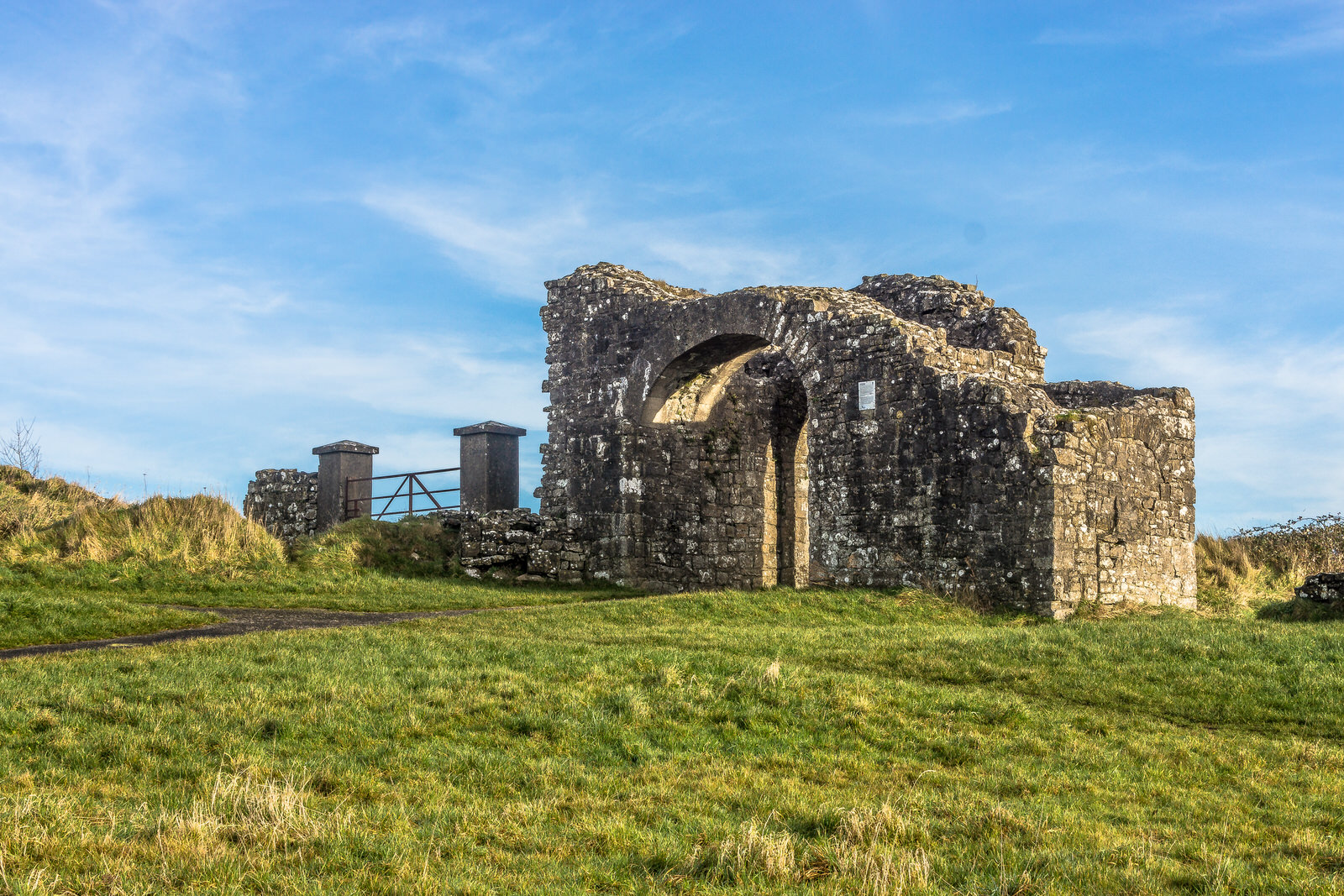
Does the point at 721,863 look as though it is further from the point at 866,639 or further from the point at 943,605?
the point at 943,605

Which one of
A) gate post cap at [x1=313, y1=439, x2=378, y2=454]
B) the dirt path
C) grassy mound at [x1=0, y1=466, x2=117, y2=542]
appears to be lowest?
the dirt path

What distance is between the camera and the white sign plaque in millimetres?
17047

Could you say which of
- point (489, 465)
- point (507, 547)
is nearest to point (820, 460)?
point (507, 547)

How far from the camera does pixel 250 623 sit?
14070mm

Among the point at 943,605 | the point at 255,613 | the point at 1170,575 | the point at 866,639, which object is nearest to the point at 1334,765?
the point at 866,639

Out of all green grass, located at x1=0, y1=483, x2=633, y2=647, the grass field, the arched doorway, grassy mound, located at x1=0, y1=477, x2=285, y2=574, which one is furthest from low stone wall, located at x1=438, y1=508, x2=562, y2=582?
the grass field

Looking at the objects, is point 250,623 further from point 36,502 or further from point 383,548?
point 36,502

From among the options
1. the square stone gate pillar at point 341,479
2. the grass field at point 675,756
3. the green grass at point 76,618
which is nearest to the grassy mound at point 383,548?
the square stone gate pillar at point 341,479

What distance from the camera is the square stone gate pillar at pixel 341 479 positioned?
998 inches

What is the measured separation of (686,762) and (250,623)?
8836 mm

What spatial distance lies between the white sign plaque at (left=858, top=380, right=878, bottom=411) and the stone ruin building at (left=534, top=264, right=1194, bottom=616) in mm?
33

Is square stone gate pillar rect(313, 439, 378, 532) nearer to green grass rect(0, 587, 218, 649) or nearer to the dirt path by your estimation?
the dirt path

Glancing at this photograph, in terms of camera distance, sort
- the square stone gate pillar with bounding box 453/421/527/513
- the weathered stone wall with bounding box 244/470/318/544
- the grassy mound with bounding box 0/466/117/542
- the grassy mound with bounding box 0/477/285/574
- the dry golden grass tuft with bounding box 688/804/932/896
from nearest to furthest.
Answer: the dry golden grass tuft with bounding box 688/804/932/896 < the grassy mound with bounding box 0/477/285/574 < the grassy mound with bounding box 0/466/117/542 < the square stone gate pillar with bounding box 453/421/527/513 < the weathered stone wall with bounding box 244/470/318/544

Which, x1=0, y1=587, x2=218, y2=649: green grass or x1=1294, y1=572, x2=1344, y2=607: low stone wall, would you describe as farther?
x1=1294, y1=572, x2=1344, y2=607: low stone wall
